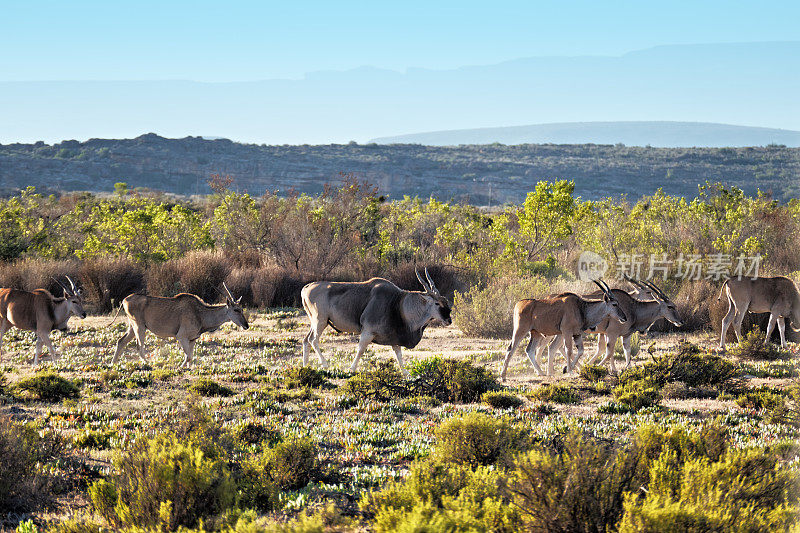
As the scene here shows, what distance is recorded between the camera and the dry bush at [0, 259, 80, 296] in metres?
22.6

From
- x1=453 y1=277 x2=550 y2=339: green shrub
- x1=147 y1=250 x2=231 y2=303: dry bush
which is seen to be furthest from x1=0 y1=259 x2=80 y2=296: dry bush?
x1=453 y1=277 x2=550 y2=339: green shrub

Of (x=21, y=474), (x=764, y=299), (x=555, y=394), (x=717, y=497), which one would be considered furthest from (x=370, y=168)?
(x=717, y=497)

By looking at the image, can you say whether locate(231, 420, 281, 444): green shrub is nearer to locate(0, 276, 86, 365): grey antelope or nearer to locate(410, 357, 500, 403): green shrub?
locate(410, 357, 500, 403): green shrub

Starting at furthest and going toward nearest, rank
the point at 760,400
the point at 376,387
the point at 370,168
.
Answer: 1. the point at 370,168
2. the point at 376,387
3. the point at 760,400

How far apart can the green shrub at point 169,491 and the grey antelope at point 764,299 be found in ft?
42.8

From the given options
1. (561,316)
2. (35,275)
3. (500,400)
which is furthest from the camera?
(35,275)

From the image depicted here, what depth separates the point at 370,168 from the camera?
10569 centimetres

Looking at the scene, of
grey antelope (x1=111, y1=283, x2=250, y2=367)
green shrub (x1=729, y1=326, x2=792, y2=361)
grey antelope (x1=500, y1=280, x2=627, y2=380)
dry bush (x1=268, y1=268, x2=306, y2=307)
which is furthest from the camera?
dry bush (x1=268, y1=268, x2=306, y2=307)

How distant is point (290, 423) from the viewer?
9.41m

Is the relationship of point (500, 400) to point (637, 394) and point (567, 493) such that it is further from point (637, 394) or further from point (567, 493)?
point (567, 493)

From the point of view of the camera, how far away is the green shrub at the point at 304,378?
39.5ft

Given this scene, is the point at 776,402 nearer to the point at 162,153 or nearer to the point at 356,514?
the point at 356,514

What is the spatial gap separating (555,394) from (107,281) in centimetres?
1633

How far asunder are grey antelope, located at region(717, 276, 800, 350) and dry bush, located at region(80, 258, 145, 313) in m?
16.4
